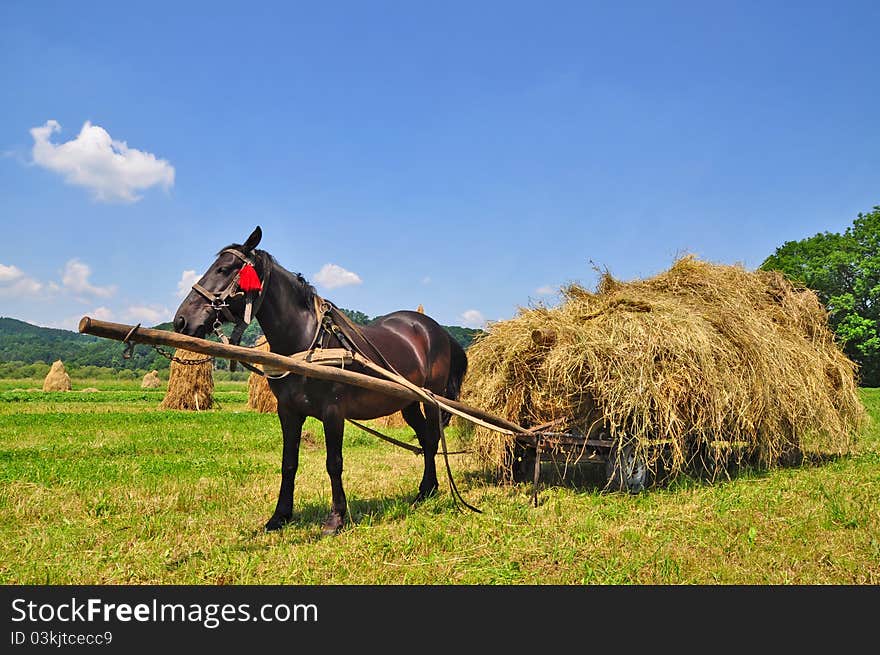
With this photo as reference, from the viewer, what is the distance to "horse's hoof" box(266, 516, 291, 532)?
15.8 ft

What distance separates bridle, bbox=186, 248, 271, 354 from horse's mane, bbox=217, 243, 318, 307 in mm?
50

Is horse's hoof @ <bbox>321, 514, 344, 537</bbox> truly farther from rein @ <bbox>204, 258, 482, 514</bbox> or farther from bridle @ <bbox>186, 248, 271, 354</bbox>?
bridle @ <bbox>186, 248, 271, 354</bbox>

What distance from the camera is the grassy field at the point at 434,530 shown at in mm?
3734

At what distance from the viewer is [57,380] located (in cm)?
3284

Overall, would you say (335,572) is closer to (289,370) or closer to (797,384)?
(289,370)

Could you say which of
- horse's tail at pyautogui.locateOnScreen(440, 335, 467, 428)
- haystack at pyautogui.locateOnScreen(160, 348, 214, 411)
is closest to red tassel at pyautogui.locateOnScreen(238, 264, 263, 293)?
horse's tail at pyautogui.locateOnScreen(440, 335, 467, 428)

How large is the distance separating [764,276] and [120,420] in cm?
1379

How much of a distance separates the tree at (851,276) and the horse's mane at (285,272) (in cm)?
3434

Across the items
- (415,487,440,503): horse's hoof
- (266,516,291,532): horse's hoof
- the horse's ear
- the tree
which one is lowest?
(266,516,291,532): horse's hoof

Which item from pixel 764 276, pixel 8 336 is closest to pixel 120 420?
pixel 764 276

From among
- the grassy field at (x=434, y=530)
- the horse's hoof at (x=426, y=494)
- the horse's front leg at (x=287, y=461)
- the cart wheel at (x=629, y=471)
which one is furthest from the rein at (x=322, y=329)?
the cart wheel at (x=629, y=471)

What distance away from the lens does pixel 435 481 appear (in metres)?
6.07

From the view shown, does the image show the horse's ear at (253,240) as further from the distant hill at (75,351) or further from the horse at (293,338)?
the distant hill at (75,351)
